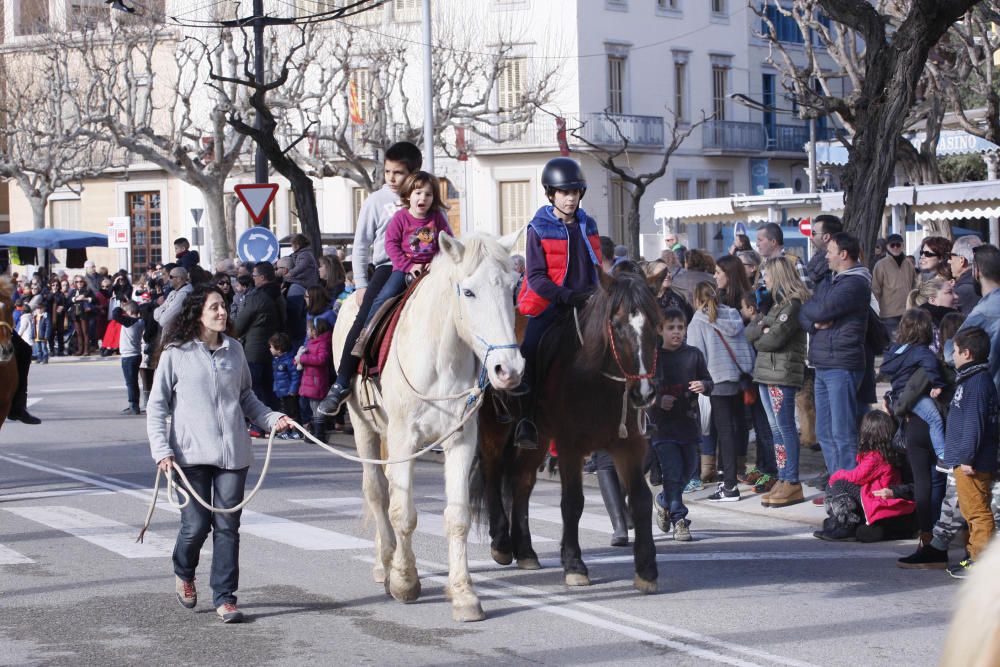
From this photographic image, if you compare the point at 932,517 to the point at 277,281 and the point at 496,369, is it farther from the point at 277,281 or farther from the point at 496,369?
the point at 277,281

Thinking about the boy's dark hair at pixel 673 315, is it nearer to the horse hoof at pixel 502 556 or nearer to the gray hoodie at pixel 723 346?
the gray hoodie at pixel 723 346

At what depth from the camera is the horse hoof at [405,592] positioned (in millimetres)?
8188

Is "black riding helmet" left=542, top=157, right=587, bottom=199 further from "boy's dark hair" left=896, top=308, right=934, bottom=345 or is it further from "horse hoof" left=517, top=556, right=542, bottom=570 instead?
"boy's dark hair" left=896, top=308, right=934, bottom=345

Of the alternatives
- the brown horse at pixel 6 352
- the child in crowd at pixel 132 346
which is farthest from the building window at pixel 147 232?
the brown horse at pixel 6 352

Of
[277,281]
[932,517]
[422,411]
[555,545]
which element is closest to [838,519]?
[932,517]

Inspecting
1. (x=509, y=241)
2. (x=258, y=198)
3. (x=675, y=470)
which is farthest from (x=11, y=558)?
(x=258, y=198)

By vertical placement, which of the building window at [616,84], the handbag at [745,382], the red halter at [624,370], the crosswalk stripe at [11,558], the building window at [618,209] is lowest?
the crosswalk stripe at [11,558]

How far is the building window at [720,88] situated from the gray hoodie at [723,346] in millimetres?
42947

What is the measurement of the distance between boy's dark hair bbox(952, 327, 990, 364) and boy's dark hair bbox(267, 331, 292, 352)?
1040 centimetres

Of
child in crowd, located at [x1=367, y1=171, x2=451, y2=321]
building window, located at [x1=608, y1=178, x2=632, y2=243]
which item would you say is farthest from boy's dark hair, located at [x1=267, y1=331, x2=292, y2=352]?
building window, located at [x1=608, y1=178, x2=632, y2=243]

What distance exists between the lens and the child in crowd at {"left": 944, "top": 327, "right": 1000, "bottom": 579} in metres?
8.91

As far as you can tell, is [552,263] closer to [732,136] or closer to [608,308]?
[608,308]

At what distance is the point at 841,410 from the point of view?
11.5 metres

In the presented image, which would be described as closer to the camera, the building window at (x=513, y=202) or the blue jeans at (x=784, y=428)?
the blue jeans at (x=784, y=428)
